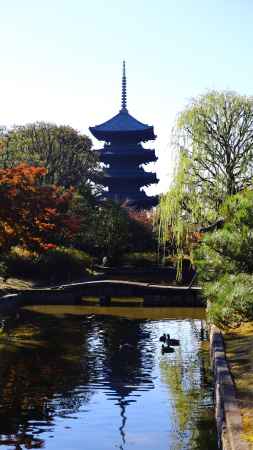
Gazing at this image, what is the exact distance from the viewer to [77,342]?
1909 cm

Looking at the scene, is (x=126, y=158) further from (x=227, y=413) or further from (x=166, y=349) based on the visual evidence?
(x=227, y=413)

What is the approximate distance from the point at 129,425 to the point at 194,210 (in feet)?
51.1

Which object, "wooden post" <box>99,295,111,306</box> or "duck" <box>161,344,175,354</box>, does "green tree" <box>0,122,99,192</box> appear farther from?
"duck" <box>161,344,175,354</box>

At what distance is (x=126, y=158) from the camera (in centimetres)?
6762

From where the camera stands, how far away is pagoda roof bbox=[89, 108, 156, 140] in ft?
219

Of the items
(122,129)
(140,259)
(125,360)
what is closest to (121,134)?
(122,129)

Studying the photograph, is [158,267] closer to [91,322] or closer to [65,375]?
[91,322]

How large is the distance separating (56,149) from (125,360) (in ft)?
139

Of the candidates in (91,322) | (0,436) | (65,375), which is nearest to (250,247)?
(65,375)

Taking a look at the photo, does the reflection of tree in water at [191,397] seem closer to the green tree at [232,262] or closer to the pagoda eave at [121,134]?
the green tree at [232,262]

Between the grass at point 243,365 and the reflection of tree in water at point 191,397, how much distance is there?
0.73 metres

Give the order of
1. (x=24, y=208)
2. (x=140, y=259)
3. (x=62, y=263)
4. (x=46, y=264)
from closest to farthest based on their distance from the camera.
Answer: (x=24, y=208), (x=46, y=264), (x=62, y=263), (x=140, y=259)

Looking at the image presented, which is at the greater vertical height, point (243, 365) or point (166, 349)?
point (243, 365)

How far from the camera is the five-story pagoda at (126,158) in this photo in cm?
6485
